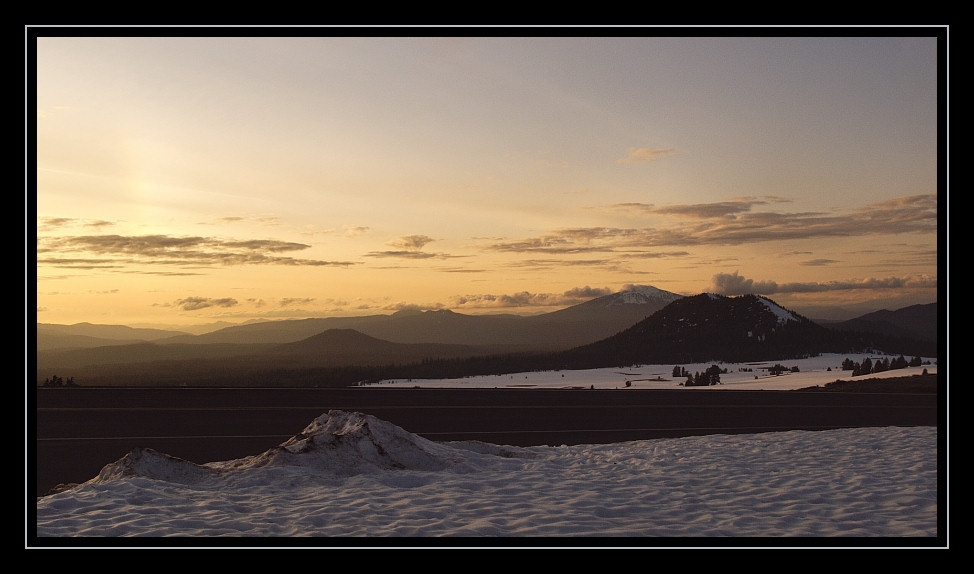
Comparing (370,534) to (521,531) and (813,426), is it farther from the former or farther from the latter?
(813,426)

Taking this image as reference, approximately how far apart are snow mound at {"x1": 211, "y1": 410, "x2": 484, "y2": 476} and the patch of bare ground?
25.5 meters

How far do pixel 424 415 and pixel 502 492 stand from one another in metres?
12.8

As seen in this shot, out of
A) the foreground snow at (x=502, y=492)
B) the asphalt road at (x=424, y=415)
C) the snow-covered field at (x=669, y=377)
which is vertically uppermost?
the foreground snow at (x=502, y=492)

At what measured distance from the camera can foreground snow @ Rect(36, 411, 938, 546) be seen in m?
9.20

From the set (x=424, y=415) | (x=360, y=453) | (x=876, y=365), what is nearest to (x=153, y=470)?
(x=360, y=453)

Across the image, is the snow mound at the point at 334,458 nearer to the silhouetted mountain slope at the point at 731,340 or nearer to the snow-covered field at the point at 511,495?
the snow-covered field at the point at 511,495

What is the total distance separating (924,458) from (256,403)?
22.3 metres

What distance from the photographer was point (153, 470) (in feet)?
40.8

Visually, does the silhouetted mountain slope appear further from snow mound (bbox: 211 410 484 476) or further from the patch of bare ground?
snow mound (bbox: 211 410 484 476)

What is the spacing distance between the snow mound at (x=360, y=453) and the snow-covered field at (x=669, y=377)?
23.9m

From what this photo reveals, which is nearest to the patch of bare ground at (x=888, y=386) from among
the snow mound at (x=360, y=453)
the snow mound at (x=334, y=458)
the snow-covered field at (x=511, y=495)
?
the snow-covered field at (x=511, y=495)

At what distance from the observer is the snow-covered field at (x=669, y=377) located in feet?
133

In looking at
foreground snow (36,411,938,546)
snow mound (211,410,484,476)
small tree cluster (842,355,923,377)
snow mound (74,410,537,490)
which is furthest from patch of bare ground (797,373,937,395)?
snow mound (211,410,484,476)
